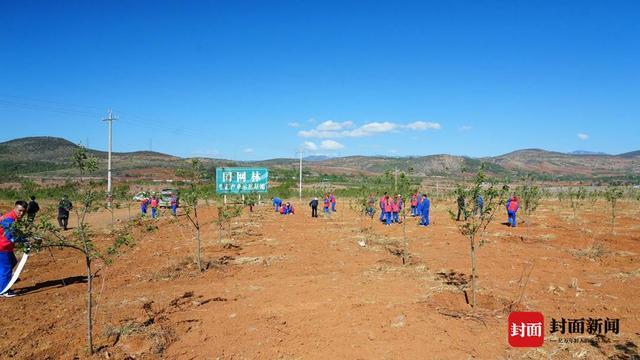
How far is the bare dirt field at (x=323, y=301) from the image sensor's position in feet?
19.2

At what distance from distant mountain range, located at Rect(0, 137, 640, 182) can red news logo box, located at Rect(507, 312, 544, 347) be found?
11.9 feet

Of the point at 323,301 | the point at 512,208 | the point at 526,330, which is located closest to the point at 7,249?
the point at 323,301

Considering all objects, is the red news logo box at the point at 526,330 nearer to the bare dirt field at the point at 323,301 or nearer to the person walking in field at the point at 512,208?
the bare dirt field at the point at 323,301

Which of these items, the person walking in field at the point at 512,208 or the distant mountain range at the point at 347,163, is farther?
the distant mountain range at the point at 347,163

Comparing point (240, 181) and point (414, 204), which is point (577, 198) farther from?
point (240, 181)

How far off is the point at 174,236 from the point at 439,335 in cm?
1343

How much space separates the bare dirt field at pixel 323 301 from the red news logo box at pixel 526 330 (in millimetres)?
139

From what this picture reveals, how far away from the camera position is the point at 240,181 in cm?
3058

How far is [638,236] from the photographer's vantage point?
52.2 ft

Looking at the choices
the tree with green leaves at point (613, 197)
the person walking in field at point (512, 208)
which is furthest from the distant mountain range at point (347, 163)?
the tree with green leaves at point (613, 197)

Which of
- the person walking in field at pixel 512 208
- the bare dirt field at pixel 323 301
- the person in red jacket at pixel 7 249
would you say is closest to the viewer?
the bare dirt field at pixel 323 301

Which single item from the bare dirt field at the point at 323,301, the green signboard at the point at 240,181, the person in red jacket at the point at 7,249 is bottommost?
the bare dirt field at the point at 323,301

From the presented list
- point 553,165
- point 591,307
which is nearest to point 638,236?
point 591,307

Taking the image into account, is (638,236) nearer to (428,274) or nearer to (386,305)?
(428,274)
